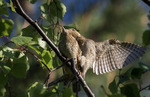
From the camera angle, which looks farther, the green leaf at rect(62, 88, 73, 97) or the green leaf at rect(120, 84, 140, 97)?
the green leaf at rect(120, 84, 140, 97)

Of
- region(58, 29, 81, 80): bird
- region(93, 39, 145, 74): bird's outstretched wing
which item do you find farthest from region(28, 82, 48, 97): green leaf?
region(93, 39, 145, 74): bird's outstretched wing

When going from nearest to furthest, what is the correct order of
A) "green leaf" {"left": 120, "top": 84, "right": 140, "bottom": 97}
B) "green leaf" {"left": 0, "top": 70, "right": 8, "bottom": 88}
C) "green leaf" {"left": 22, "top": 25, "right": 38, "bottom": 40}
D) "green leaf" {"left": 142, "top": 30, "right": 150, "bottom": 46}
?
"green leaf" {"left": 142, "top": 30, "right": 150, "bottom": 46} < "green leaf" {"left": 0, "top": 70, "right": 8, "bottom": 88} < "green leaf" {"left": 120, "top": 84, "right": 140, "bottom": 97} < "green leaf" {"left": 22, "top": 25, "right": 38, "bottom": 40}

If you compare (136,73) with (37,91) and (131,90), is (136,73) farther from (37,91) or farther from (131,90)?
(37,91)

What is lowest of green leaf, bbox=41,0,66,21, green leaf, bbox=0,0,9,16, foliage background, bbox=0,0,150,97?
foliage background, bbox=0,0,150,97

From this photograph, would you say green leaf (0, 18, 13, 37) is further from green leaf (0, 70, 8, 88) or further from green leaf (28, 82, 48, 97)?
green leaf (28, 82, 48, 97)

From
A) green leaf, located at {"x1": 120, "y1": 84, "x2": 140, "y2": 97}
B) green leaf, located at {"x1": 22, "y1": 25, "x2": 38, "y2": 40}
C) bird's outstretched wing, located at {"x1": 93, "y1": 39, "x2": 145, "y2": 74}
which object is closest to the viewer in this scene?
green leaf, located at {"x1": 120, "y1": 84, "x2": 140, "y2": 97}

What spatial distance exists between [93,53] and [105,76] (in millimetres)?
1634

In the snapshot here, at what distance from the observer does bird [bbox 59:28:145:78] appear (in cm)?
204

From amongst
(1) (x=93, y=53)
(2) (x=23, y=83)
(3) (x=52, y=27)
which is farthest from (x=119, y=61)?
(2) (x=23, y=83)

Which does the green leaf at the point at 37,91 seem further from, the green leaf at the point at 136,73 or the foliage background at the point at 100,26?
the foliage background at the point at 100,26

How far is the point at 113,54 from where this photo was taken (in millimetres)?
2574

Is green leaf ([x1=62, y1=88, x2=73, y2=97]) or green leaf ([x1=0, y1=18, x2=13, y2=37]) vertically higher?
green leaf ([x1=0, y1=18, x2=13, y2=37])

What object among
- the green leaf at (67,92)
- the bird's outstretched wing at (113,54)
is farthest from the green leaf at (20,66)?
the bird's outstretched wing at (113,54)

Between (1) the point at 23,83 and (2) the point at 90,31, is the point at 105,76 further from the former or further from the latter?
(1) the point at 23,83
